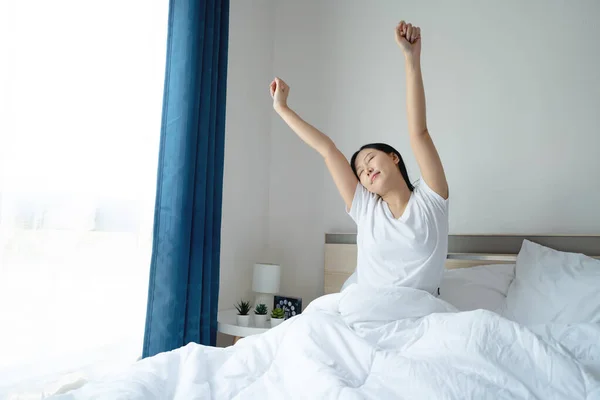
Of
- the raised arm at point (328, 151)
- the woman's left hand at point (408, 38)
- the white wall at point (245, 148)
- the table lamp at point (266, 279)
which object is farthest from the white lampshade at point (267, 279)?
the woman's left hand at point (408, 38)

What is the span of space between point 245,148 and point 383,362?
2.09 m

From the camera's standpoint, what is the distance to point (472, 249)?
2318 millimetres

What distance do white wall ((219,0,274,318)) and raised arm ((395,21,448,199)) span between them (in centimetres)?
145

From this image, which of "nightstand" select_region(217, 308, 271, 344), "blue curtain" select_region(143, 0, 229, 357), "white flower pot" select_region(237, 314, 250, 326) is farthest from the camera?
"white flower pot" select_region(237, 314, 250, 326)

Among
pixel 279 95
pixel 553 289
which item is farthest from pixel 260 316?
pixel 553 289

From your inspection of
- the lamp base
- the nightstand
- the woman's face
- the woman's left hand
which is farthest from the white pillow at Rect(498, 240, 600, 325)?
the lamp base

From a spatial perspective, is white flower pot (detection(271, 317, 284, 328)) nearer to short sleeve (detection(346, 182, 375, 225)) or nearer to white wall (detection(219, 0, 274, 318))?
white wall (detection(219, 0, 274, 318))

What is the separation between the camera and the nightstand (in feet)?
7.54

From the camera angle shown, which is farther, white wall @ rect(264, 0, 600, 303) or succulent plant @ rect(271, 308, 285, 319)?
succulent plant @ rect(271, 308, 285, 319)

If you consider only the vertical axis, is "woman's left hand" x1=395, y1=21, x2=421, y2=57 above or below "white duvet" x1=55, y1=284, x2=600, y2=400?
above

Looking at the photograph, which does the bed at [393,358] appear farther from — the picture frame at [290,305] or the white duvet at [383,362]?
the picture frame at [290,305]

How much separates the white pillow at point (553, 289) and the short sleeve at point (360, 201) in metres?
0.66

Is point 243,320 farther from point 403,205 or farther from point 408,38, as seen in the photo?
point 408,38

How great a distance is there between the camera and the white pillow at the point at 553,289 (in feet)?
5.64
